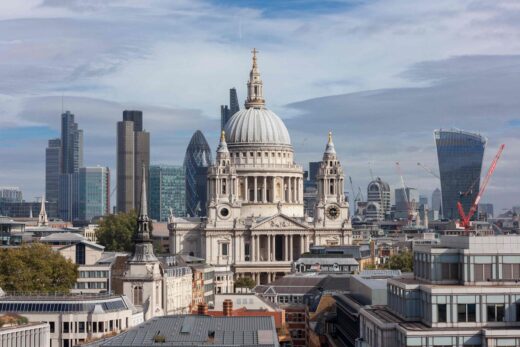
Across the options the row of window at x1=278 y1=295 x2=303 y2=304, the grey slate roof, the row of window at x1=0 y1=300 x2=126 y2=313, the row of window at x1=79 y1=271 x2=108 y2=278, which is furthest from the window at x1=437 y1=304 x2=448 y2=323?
the row of window at x1=79 y1=271 x2=108 y2=278

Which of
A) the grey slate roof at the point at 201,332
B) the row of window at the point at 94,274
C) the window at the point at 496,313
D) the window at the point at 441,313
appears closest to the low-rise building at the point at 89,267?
the row of window at the point at 94,274

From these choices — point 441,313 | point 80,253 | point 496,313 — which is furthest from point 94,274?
point 496,313

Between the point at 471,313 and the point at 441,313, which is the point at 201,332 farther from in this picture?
the point at 471,313

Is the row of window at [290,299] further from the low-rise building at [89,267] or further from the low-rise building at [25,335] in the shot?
the low-rise building at [25,335]

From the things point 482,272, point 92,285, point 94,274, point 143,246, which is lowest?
point 92,285

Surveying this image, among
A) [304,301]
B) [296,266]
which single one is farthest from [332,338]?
[296,266]

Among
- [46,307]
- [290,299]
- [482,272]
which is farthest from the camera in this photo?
[290,299]

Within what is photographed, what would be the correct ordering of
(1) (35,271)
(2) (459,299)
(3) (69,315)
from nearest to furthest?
(2) (459,299) → (3) (69,315) → (1) (35,271)
